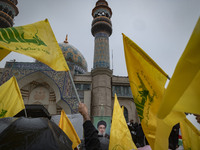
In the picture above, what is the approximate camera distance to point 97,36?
19641mm

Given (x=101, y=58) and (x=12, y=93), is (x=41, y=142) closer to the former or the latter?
(x=12, y=93)

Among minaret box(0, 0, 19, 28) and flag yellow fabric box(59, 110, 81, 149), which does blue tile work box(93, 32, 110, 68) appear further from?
flag yellow fabric box(59, 110, 81, 149)

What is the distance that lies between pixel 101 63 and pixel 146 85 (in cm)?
1576

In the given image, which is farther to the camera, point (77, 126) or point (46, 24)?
point (77, 126)

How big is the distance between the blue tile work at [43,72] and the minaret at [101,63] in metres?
1.77

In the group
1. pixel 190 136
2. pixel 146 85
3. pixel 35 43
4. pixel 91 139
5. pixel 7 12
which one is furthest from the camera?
pixel 7 12

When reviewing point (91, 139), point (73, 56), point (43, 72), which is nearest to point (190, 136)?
point (91, 139)

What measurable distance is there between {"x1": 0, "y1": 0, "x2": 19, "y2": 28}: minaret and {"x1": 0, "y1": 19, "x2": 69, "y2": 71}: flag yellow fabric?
23.0 metres

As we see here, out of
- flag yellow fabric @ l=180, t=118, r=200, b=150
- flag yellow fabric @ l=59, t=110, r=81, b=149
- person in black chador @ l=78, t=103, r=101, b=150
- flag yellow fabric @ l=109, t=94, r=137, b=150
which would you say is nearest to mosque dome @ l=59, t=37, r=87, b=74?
flag yellow fabric @ l=59, t=110, r=81, b=149

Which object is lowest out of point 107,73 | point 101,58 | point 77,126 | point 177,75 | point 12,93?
point 77,126

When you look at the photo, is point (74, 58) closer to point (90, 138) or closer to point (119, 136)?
point (119, 136)

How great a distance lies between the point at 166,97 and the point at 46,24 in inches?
Answer: 86.1

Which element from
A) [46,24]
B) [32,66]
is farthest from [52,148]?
A: [32,66]

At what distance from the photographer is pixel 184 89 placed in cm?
88
